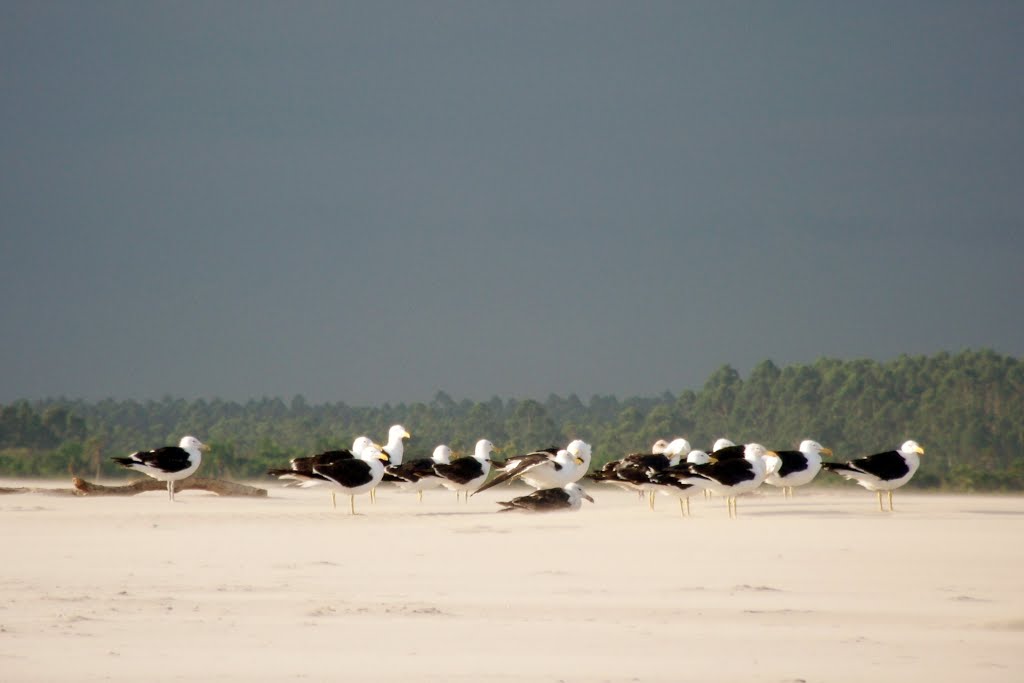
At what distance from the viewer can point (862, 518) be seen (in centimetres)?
1661

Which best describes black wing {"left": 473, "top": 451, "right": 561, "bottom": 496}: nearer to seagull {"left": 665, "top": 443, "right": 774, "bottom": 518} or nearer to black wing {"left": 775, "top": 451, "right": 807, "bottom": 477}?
seagull {"left": 665, "top": 443, "right": 774, "bottom": 518}

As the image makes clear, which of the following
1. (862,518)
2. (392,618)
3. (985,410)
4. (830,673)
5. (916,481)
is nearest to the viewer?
(830,673)

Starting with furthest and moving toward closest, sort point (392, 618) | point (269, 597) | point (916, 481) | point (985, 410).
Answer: point (985, 410)
point (916, 481)
point (269, 597)
point (392, 618)

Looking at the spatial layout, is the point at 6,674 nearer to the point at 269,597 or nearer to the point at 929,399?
the point at 269,597

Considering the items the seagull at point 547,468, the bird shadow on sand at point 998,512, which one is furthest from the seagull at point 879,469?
the seagull at point 547,468

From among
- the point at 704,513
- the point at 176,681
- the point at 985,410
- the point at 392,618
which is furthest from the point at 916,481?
the point at 176,681

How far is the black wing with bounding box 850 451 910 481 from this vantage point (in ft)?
62.9

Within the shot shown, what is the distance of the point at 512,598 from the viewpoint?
10.4 meters

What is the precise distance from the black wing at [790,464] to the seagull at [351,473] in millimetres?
6139

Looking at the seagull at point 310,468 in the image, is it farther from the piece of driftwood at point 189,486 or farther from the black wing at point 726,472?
the black wing at point 726,472

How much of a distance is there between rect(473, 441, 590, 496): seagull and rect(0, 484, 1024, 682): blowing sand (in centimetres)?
313

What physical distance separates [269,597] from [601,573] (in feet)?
10.2

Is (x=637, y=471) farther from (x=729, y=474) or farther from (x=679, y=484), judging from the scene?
(x=729, y=474)

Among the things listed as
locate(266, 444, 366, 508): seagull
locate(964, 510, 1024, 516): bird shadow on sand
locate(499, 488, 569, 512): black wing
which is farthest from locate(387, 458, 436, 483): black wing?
locate(964, 510, 1024, 516): bird shadow on sand
